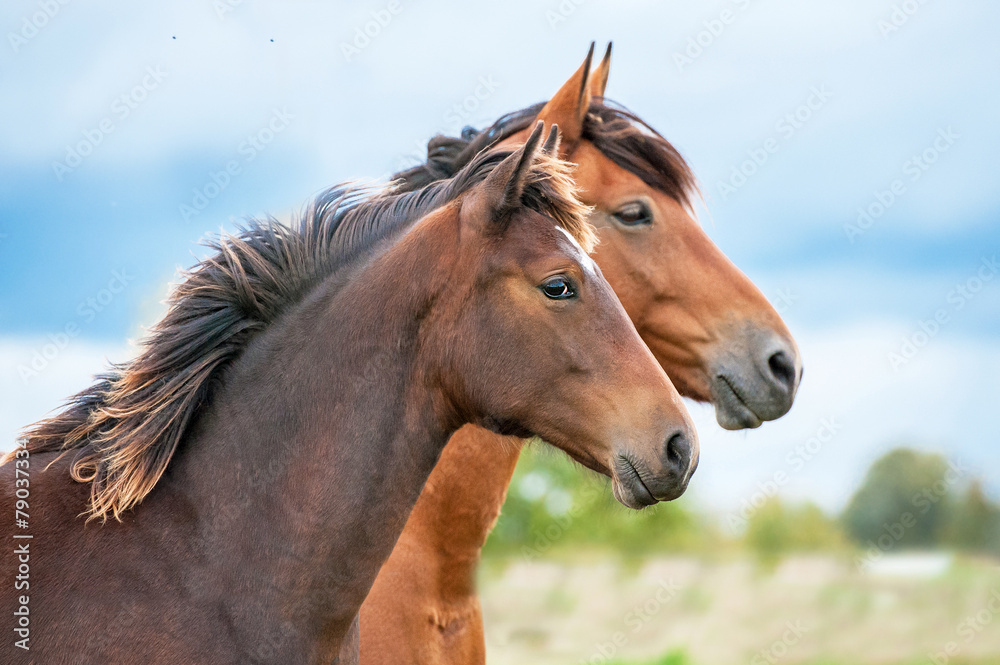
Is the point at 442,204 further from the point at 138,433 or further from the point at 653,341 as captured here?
the point at 653,341

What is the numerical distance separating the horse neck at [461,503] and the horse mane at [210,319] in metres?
1.35

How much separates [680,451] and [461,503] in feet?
5.49

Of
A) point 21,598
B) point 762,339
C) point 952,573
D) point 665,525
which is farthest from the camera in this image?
point 665,525

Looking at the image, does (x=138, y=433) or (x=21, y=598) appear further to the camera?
(x=138, y=433)

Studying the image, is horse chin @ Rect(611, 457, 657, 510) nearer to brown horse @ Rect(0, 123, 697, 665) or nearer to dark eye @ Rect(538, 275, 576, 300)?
brown horse @ Rect(0, 123, 697, 665)

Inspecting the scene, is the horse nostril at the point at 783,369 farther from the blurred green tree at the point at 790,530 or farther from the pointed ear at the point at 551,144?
the blurred green tree at the point at 790,530

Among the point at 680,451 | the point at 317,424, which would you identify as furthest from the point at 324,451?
the point at 680,451

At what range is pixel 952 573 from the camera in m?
13.5

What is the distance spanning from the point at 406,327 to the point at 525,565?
47.1 feet

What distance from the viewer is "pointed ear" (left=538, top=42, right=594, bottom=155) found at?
4.80 meters

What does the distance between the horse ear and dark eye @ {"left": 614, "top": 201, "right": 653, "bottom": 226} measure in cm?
166

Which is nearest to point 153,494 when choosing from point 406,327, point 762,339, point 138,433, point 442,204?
point 138,433

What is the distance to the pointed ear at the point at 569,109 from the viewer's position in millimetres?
4805

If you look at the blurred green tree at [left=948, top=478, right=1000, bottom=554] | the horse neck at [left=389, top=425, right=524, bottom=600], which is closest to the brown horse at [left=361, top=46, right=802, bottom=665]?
the horse neck at [left=389, top=425, right=524, bottom=600]
